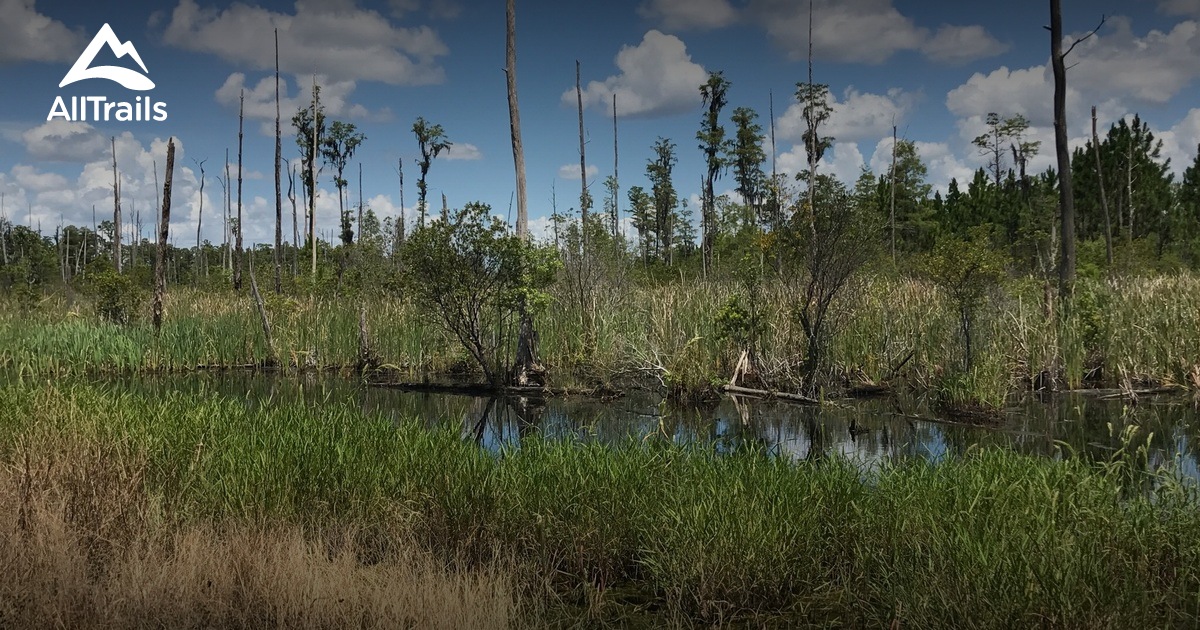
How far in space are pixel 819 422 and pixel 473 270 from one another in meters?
6.11

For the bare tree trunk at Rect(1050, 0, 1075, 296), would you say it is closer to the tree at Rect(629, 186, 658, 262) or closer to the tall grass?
the tall grass

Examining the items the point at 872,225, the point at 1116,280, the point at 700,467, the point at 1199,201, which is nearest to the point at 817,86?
the point at 1199,201

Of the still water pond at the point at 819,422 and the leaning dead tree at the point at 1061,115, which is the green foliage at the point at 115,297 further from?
the leaning dead tree at the point at 1061,115

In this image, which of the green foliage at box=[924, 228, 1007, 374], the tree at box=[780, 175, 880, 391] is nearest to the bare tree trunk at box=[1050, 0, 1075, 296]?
the green foliage at box=[924, 228, 1007, 374]

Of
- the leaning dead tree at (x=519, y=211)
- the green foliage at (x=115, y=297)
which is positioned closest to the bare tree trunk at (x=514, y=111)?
the leaning dead tree at (x=519, y=211)

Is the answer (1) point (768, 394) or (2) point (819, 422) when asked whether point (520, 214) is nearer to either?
(1) point (768, 394)

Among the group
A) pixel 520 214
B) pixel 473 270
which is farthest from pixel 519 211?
pixel 473 270

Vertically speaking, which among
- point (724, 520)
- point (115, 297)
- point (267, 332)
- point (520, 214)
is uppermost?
point (520, 214)

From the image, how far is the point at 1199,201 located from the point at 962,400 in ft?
104

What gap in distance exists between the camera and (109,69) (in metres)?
15.7

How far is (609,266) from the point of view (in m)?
14.8

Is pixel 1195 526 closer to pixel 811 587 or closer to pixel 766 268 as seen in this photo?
pixel 811 587

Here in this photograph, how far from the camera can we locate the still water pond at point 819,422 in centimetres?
788

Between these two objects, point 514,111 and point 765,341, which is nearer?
point 765,341
